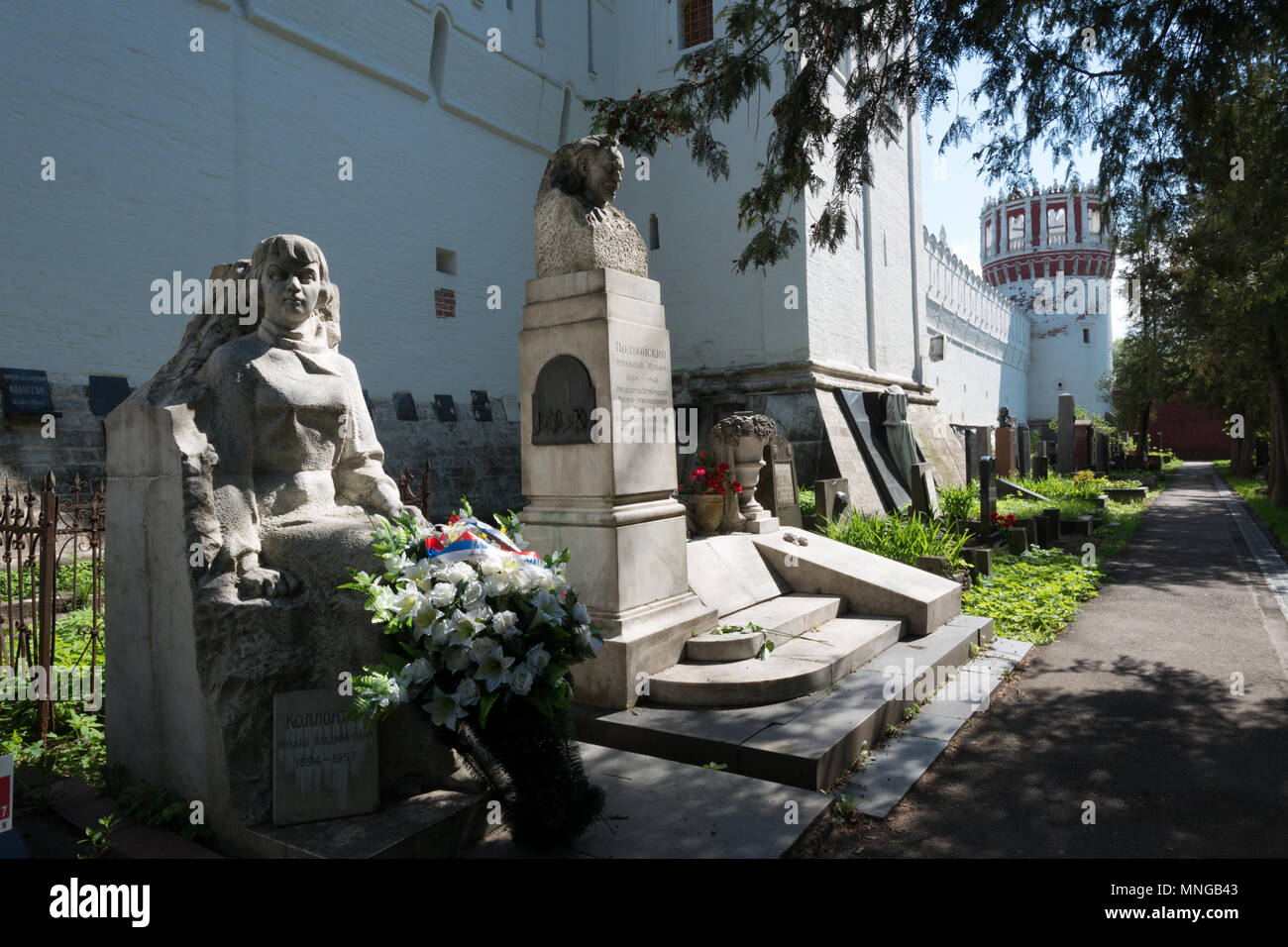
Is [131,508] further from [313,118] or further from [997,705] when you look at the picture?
[313,118]

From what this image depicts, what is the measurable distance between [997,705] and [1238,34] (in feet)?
14.6

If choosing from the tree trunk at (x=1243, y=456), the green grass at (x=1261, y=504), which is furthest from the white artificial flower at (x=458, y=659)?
the tree trunk at (x=1243, y=456)

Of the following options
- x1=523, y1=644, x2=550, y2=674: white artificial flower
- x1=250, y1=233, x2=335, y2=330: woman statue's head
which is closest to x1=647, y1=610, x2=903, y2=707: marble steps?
x1=523, y1=644, x2=550, y2=674: white artificial flower

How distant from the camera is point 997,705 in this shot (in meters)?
5.41

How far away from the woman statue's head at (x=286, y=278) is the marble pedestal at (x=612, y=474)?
1.91m

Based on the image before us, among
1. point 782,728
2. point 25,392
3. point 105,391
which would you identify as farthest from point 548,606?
point 105,391

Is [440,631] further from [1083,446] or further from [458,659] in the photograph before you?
[1083,446]

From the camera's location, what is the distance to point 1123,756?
4.48 m

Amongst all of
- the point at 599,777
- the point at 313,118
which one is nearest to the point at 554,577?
the point at 599,777

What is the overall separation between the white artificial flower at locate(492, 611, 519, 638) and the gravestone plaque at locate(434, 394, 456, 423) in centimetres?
1114

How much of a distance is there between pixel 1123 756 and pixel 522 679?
3.63 meters

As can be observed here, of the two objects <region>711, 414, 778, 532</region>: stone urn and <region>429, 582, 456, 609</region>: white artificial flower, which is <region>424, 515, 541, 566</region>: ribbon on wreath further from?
<region>711, 414, 778, 532</region>: stone urn

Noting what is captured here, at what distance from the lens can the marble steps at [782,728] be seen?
405 centimetres

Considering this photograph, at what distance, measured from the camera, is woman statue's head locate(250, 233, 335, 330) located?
135 inches
